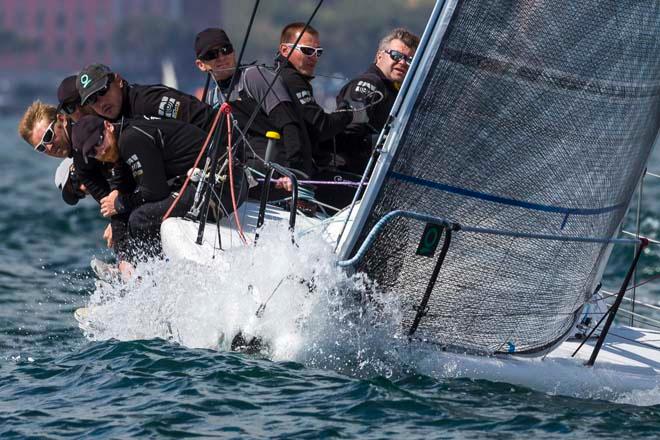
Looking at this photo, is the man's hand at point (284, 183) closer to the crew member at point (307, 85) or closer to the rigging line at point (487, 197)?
the crew member at point (307, 85)

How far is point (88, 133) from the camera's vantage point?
19.2 ft

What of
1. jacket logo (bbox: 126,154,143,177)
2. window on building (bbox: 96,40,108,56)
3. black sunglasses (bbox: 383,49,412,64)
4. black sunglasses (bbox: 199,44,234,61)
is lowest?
jacket logo (bbox: 126,154,143,177)

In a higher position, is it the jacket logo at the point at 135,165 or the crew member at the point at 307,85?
the crew member at the point at 307,85

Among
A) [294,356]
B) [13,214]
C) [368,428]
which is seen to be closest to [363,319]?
[294,356]

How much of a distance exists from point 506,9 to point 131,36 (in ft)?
221

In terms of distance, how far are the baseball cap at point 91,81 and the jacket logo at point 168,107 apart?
349 millimetres

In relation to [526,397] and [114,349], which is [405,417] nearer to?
[526,397]

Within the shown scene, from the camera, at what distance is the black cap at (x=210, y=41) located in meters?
6.52

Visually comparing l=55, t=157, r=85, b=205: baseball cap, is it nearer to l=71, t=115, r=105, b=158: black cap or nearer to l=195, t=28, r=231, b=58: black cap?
l=71, t=115, r=105, b=158: black cap

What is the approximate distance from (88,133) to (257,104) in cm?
91

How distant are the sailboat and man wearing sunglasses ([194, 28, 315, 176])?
915 mm

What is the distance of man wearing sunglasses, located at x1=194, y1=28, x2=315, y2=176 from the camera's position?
6.36m

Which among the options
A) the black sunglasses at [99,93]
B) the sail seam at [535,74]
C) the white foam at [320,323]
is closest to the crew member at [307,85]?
the black sunglasses at [99,93]

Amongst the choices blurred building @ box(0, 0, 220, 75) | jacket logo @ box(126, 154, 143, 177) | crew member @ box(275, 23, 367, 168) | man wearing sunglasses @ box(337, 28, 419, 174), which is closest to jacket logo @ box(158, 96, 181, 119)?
jacket logo @ box(126, 154, 143, 177)
